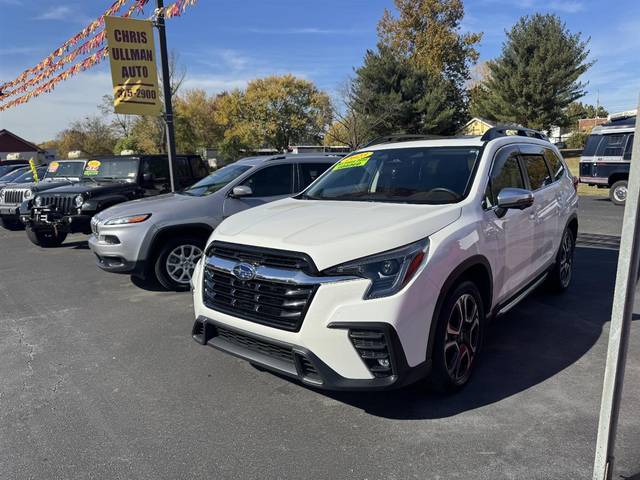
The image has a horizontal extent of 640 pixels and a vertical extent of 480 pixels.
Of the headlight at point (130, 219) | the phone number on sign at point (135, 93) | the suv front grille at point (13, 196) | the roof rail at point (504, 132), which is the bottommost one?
the suv front grille at point (13, 196)

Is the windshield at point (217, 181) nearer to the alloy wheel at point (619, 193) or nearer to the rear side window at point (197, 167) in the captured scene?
the rear side window at point (197, 167)

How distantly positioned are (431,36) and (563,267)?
42646mm

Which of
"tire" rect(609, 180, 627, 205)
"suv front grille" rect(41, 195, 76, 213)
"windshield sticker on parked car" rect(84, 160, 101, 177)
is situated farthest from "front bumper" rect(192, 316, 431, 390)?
"tire" rect(609, 180, 627, 205)

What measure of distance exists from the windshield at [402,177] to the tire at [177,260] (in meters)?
2.27

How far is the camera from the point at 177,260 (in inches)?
250

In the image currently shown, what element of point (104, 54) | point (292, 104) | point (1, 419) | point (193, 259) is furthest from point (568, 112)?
point (1, 419)

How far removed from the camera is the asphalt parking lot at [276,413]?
2697 mm

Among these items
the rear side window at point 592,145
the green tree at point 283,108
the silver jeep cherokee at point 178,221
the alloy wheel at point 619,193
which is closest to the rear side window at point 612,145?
the rear side window at point 592,145

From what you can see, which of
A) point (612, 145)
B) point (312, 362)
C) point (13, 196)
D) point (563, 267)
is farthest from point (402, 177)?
point (612, 145)

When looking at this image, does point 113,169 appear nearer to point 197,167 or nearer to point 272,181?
point 197,167

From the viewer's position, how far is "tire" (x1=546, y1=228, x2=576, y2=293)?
5520 millimetres

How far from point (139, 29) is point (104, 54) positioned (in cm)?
225

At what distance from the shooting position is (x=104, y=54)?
10.6m

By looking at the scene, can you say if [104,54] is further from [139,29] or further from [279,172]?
[279,172]
